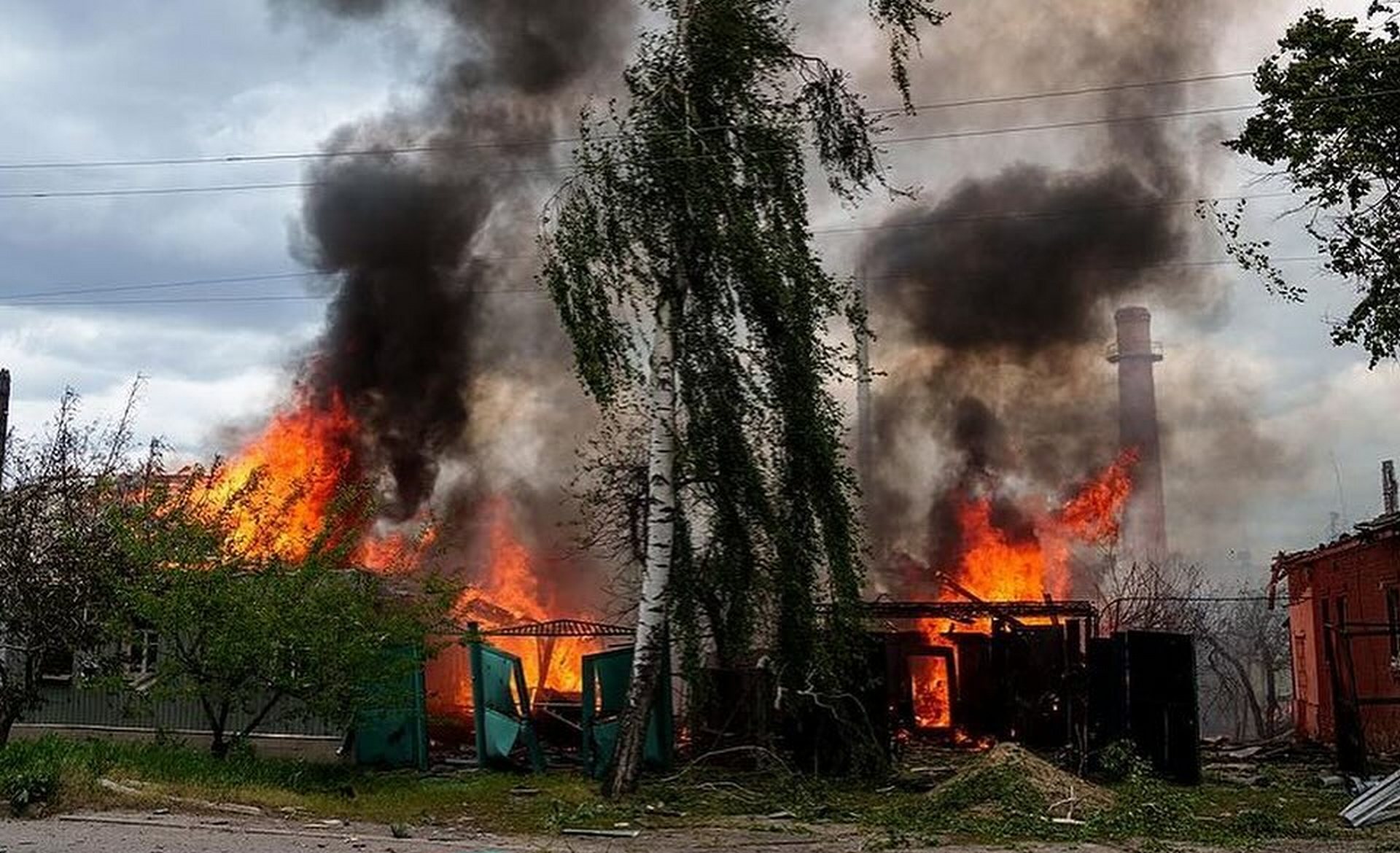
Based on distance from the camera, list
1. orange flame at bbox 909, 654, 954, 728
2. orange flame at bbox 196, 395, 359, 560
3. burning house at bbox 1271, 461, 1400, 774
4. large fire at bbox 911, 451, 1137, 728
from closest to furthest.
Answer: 1. burning house at bbox 1271, 461, 1400, 774
2. orange flame at bbox 196, 395, 359, 560
3. orange flame at bbox 909, 654, 954, 728
4. large fire at bbox 911, 451, 1137, 728

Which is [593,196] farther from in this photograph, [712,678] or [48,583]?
[48,583]

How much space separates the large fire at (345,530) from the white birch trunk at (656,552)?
2950 mm

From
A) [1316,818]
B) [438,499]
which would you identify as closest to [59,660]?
[438,499]

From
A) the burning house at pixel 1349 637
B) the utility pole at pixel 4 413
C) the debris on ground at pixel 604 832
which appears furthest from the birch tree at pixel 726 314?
the utility pole at pixel 4 413

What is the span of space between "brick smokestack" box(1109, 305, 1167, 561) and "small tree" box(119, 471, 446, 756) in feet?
90.5

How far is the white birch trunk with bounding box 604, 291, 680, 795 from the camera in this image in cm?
1541

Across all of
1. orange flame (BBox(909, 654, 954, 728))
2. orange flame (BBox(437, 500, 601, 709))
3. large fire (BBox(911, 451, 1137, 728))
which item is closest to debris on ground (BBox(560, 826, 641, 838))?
orange flame (BBox(437, 500, 601, 709))

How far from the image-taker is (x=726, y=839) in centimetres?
1212

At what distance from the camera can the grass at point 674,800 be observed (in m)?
12.5

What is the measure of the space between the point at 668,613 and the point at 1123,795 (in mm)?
5520

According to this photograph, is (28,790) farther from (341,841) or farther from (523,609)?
(523,609)

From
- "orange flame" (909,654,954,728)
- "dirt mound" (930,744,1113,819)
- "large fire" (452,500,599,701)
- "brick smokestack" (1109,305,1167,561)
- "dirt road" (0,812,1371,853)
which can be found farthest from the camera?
"brick smokestack" (1109,305,1167,561)

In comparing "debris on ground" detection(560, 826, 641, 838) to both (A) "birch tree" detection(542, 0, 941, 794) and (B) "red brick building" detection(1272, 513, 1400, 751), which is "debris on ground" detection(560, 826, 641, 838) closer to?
(A) "birch tree" detection(542, 0, 941, 794)

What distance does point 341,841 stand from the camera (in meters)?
11.6
